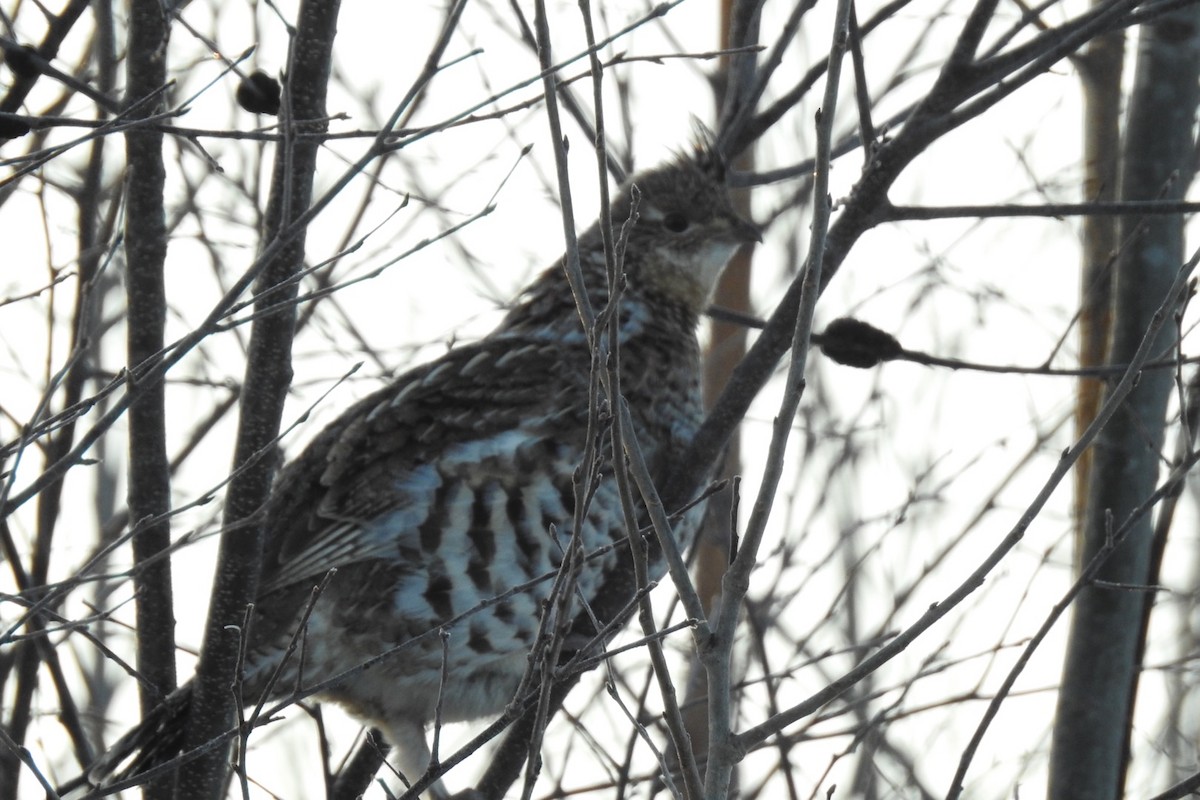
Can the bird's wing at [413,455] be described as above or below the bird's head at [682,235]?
below

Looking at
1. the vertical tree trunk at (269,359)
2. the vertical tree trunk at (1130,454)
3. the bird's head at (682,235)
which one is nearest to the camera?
the vertical tree trunk at (269,359)

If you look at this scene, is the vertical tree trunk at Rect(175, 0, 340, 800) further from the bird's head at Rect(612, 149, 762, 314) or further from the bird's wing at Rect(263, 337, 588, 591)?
the bird's head at Rect(612, 149, 762, 314)

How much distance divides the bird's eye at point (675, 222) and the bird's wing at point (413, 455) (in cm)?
102

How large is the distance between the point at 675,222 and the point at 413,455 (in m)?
1.66

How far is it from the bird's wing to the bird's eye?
102 centimetres

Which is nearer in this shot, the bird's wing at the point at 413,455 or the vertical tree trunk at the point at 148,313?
the vertical tree trunk at the point at 148,313

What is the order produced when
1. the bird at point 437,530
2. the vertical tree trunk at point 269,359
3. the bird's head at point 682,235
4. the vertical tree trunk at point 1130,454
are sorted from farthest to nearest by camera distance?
1. the bird's head at point 682,235
2. the bird at point 437,530
3. the vertical tree trunk at point 1130,454
4. the vertical tree trunk at point 269,359

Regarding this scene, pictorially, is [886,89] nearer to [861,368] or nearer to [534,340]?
[534,340]

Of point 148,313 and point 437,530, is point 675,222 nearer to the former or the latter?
point 437,530

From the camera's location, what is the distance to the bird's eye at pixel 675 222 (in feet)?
20.9

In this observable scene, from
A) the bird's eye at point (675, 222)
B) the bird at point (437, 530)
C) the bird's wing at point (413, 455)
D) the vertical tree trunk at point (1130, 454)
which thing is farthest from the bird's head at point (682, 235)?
the vertical tree trunk at point (1130, 454)

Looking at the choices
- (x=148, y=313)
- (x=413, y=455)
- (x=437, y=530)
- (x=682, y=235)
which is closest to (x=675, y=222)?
(x=682, y=235)

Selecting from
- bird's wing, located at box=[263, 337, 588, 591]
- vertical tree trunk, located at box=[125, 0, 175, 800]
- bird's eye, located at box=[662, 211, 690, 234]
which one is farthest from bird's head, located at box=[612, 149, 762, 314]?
vertical tree trunk, located at box=[125, 0, 175, 800]

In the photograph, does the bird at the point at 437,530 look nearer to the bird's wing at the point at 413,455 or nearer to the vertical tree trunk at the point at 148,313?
the bird's wing at the point at 413,455
